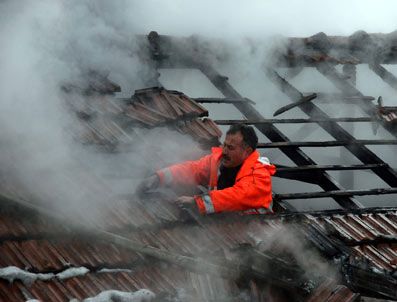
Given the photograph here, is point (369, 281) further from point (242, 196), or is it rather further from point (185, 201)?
point (185, 201)

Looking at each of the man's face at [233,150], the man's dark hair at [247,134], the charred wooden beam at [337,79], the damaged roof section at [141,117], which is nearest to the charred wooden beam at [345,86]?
the charred wooden beam at [337,79]

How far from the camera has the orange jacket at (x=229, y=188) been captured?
220 inches

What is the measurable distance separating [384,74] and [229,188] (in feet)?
19.2

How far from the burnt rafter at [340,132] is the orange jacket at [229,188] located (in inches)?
92.7

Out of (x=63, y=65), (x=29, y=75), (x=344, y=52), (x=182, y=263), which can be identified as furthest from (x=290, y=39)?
(x=182, y=263)

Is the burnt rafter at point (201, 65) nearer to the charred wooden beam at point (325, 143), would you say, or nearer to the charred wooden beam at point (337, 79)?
the charred wooden beam at point (325, 143)

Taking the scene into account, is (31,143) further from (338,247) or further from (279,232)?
(338,247)

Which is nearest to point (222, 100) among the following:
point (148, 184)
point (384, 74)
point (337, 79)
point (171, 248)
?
point (337, 79)

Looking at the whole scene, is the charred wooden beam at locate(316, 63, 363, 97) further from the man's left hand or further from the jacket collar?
the man's left hand

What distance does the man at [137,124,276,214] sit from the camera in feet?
18.4

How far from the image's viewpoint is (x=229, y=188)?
5816mm

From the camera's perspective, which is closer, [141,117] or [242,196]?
[242,196]

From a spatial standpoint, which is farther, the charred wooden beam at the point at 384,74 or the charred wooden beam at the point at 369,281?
the charred wooden beam at the point at 384,74

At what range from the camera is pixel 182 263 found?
4.54 meters
